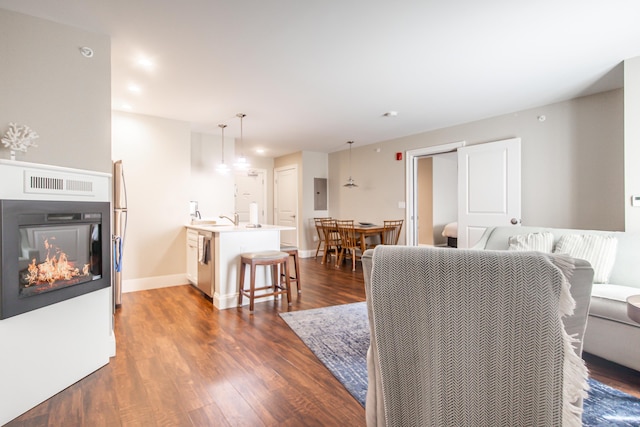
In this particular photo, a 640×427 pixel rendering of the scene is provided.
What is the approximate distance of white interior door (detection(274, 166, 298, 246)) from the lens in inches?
288

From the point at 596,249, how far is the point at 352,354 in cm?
219

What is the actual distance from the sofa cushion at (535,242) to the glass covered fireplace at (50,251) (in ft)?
11.5

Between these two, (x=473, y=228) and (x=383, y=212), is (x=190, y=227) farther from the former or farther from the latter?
(x=473, y=228)

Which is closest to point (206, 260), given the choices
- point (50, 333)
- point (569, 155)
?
point (50, 333)

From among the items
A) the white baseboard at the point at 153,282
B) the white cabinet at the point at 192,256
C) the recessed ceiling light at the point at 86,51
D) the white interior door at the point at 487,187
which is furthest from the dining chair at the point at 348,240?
the recessed ceiling light at the point at 86,51

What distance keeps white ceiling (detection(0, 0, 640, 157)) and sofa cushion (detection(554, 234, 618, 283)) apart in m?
1.58

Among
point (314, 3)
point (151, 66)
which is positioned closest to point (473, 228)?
point (314, 3)

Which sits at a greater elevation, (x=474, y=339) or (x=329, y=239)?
(x=474, y=339)

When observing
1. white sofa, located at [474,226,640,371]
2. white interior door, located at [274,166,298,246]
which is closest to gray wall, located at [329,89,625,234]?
white sofa, located at [474,226,640,371]

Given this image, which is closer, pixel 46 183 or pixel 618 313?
pixel 46 183

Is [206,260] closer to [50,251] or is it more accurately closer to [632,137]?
[50,251]

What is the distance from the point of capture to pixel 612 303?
7.10 ft

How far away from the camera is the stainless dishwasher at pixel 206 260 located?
3.70m

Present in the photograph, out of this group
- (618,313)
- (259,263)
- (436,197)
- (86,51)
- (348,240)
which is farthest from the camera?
(436,197)
